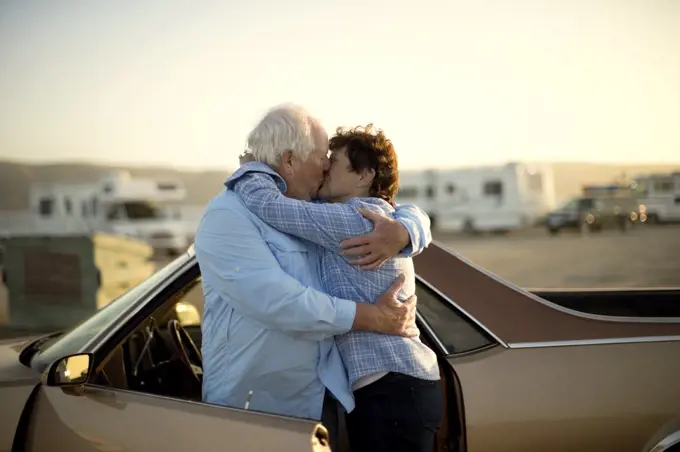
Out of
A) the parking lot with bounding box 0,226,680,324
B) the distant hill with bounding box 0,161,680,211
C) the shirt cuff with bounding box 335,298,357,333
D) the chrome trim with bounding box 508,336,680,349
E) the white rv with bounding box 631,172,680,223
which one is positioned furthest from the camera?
the distant hill with bounding box 0,161,680,211

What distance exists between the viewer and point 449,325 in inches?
102

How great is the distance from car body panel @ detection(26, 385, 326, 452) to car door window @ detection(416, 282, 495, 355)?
2.14 feet

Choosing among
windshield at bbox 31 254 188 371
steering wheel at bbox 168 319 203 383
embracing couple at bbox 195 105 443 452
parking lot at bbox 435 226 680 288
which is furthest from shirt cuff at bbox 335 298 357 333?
parking lot at bbox 435 226 680 288

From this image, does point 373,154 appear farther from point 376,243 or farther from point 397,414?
point 397,414

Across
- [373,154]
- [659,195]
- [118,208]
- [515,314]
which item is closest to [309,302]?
[373,154]

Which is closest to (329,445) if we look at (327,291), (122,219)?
(327,291)

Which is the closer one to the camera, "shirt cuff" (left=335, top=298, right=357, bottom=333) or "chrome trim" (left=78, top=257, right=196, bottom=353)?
"shirt cuff" (left=335, top=298, right=357, bottom=333)

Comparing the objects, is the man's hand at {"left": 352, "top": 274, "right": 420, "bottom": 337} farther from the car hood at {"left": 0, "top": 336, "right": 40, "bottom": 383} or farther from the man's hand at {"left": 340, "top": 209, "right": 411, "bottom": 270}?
the car hood at {"left": 0, "top": 336, "right": 40, "bottom": 383}

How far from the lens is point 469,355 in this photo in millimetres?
2520

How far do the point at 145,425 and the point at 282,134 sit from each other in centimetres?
92

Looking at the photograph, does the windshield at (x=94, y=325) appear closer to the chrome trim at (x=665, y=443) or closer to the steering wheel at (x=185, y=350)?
the steering wheel at (x=185, y=350)

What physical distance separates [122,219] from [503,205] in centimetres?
1454

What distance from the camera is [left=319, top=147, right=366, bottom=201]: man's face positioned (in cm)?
234

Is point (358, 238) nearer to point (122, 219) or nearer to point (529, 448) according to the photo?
point (529, 448)
